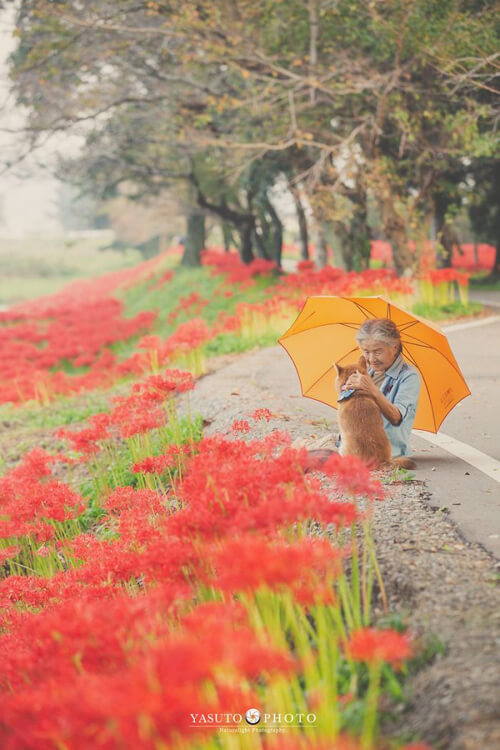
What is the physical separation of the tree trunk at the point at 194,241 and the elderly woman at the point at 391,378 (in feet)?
90.3

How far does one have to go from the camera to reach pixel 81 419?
38.7ft

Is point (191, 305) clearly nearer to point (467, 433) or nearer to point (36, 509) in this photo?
point (467, 433)

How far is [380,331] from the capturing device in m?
5.41

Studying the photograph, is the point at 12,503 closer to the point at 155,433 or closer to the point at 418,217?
the point at 155,433

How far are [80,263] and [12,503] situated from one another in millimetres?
61110

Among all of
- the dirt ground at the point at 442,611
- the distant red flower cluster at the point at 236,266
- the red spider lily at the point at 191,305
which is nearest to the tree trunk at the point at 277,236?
the distant red flower cluster at the point at 236,266

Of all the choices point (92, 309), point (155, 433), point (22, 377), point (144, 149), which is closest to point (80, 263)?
point (92, 309)

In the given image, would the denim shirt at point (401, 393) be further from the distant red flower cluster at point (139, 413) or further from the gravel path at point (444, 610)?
the distant red flower cluster at point (139, 413)

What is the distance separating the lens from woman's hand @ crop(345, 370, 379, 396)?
508 centimetres

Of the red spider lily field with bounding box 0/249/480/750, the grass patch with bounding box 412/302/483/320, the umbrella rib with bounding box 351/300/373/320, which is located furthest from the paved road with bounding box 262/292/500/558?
the grass patch with bounding box 412/302/483/320

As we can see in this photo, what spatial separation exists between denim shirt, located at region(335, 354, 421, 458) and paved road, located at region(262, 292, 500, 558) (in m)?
0.36

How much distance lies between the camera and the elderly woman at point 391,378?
5406 mm

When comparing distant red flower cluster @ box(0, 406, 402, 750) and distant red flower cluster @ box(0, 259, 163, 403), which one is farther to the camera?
distant red flower cluster @ box(0, 259, 163, 403)

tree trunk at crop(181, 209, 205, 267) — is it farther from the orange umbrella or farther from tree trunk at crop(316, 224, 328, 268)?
the orange umbrella
